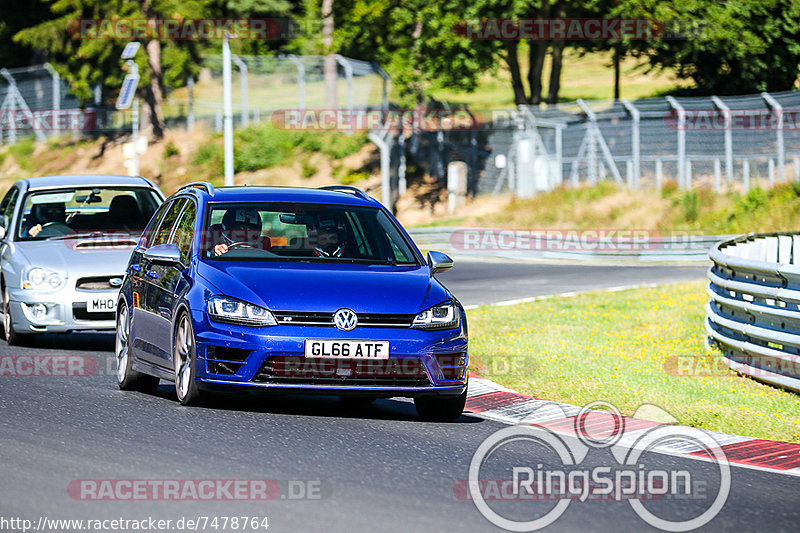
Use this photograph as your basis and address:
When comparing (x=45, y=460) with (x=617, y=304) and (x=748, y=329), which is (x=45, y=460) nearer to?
(x=748, y=329)

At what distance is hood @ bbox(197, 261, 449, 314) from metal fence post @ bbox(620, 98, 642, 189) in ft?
104

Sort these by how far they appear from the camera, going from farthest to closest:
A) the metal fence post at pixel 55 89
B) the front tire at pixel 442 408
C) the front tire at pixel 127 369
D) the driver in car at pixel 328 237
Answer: the metal fence post at pixel 55 89 < the front tire at pixel 127 369 < the driver in car at pixel 328 237 < the front tire at pixel 442 408

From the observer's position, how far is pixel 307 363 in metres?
8.75

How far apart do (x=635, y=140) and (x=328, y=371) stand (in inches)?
1303

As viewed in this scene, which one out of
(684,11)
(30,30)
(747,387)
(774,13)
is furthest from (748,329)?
(30,30)

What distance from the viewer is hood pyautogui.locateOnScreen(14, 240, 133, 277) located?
44.0ft

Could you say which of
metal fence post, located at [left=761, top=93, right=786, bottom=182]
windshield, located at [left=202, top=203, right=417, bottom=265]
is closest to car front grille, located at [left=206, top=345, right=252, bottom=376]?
windshield, located at [left=202, top=203, right=417, bottom=265]

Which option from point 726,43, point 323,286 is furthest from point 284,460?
→ point 726,43

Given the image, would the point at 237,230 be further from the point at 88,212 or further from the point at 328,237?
the point at 88,212

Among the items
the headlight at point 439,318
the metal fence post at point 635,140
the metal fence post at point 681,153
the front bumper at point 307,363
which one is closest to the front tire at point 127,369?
the front bumper at point 307,363

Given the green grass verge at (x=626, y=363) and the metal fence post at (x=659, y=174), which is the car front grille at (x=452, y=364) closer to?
the green grass verge at (x=626, y=363)

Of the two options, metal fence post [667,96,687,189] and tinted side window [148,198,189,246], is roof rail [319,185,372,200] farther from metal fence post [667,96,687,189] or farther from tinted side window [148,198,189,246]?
metal fence post [667,96,687,189]

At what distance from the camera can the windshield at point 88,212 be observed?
1453 centimetres

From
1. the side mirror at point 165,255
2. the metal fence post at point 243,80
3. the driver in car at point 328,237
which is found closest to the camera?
the side mirror at point 165,255
